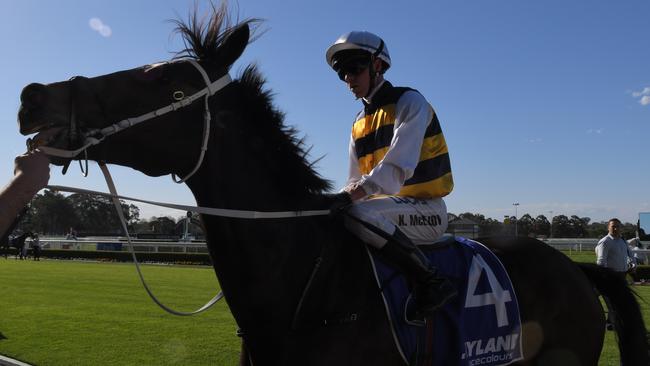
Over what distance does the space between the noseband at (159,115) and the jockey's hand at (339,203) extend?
65 centimetres

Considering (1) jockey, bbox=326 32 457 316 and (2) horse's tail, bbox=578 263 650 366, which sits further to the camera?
(2) horse's tail, bbox=578 263 650 366

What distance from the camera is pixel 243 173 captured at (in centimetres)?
236

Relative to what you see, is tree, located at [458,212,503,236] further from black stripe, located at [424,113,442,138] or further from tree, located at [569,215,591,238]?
black stripe, located at [424,113,442,138]

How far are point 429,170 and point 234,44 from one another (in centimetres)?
123

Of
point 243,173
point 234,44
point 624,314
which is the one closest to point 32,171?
point 243,173

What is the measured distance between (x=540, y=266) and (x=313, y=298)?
6.11 ft

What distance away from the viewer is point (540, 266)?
11.5 feet

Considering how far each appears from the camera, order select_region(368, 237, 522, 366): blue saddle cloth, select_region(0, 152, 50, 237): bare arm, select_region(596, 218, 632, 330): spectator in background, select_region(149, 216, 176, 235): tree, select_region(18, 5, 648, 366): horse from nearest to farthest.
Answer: select_region(0, 152, 50, 237): bare arm
select_region(18, 5, 648, 366): horse
select_region(368, 237, 522, 366): blue saddle cloth
select_region(596, 218, 632, 330): spectator in background
select_region(149, 216, 176, 235): tree

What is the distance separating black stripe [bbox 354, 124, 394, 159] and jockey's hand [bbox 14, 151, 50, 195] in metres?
1.67

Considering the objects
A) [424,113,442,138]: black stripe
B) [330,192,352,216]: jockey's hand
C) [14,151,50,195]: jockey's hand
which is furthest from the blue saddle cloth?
[14,151,50,195]: jockey's hand

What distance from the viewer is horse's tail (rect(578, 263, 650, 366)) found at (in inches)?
147

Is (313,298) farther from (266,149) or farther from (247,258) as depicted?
(266,149)

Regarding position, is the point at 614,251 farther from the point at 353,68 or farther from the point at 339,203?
the point at 339,203

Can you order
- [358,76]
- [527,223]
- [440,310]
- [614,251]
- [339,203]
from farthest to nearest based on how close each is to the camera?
[527,223], [614,251], [358,76], [440,310], [339,203]
